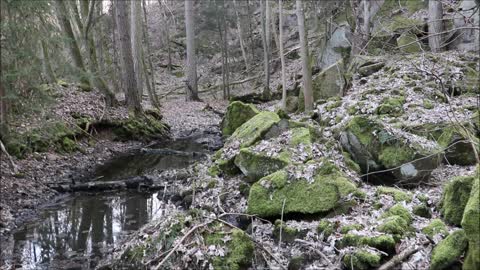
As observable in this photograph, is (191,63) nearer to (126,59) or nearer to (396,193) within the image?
(126,59)

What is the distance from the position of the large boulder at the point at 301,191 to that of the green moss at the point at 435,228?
148 cm

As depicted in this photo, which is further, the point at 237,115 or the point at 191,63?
the point at 191,63

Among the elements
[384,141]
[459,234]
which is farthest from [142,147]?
[459,234]

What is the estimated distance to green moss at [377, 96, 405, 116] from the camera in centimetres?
1006

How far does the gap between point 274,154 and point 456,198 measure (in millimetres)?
3535

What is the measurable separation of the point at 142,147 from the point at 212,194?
7.11m

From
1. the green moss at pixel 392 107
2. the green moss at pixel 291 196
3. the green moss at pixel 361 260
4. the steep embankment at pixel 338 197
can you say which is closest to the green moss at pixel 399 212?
the steep embankment at pixel 338 197

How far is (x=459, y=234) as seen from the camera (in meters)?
4.41

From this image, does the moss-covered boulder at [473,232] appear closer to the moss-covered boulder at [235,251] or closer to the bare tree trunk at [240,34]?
the moss-covered boulder at [235,251]

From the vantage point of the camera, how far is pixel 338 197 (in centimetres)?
666

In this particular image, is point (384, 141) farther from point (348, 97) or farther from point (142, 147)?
point (142, 147)

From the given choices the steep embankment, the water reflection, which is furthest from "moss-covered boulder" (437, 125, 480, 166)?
the water reflection

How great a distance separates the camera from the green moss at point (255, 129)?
32.8 feet

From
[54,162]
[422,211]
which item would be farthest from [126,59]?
[422,211]
